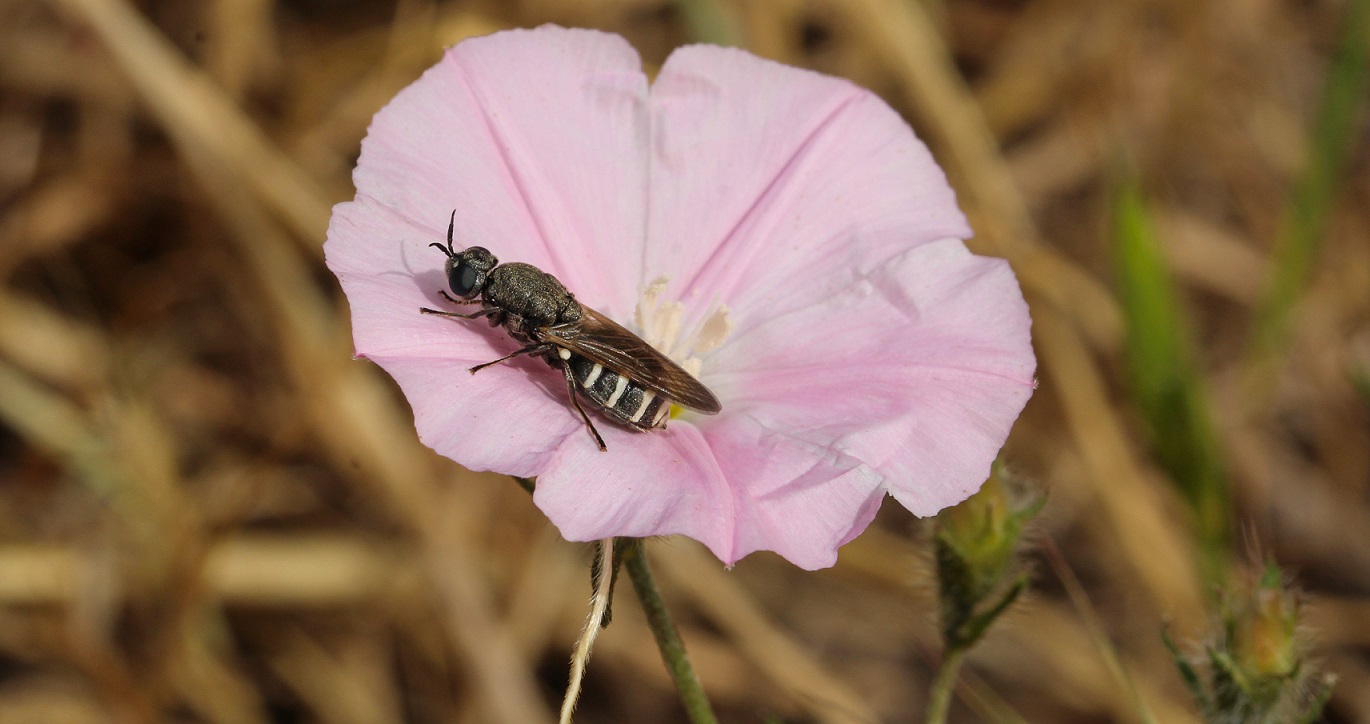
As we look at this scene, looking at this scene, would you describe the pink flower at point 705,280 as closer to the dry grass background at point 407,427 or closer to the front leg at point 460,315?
the front leg at point 460,315

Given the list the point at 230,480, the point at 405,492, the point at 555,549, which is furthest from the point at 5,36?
the point at 555,549

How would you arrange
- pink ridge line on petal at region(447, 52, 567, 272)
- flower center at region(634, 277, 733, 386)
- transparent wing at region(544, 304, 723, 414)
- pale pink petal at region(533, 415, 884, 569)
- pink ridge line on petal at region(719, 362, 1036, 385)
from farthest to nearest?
flower center at region(634, 277, 733, 386), pink ridge line on petal at region(447, 52, 567, 272), pink ridge line on petal at region(719, 362, 1036, 385), transparent wing at region(544, 304, 723, 414), pale pink petal at region(533, 415, 884, 569)

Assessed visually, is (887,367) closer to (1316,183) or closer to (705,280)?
(705,280)

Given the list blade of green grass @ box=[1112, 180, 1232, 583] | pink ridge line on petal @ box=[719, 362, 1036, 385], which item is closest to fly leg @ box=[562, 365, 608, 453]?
pink ridge line on petal @ box=[719, 362, 1036, 385]

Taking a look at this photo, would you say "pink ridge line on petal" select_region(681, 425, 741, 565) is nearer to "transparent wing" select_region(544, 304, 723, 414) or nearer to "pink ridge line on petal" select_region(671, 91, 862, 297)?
"transparent wing" select_region(544, 304, 723, 414)

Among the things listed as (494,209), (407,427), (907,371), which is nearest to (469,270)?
(494,209)

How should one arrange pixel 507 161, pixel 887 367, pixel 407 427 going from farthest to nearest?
pixel 407 427, pixel 507 161, pixel 887 367

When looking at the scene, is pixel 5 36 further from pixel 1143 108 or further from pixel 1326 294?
pixel 1326 294
